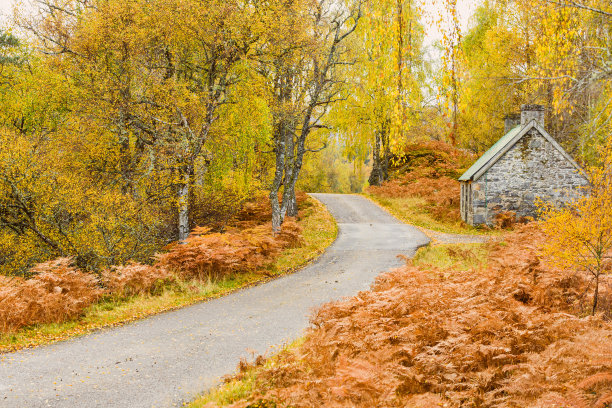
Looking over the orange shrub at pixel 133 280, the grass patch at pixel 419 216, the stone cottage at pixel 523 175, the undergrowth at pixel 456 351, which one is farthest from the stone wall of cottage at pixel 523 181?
the orange shrub at pixel 133 280

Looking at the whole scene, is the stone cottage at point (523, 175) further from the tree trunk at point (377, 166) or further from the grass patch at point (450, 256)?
the tree trunk at point (377, 166)

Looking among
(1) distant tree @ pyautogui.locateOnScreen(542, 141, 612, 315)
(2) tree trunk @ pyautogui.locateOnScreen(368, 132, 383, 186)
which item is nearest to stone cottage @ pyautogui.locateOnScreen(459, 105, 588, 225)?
(2) tree trunk @ pyautogui.locateOnScreen(368, 132, 383, 186)

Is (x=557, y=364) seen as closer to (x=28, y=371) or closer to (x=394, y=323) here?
(x=394, y=323)

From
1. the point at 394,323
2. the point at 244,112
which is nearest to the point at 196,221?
the point at 244,112

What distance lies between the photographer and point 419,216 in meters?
26.9

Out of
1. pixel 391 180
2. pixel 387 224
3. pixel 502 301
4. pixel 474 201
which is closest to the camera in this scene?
pixel 502 301

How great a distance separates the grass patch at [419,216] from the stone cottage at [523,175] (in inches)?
30.0

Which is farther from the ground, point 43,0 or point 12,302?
point 43,0

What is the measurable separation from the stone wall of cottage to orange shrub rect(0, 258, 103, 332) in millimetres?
19006

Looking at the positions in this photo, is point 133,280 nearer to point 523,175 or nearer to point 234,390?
point 234,390

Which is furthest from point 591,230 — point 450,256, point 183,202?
point 183,202

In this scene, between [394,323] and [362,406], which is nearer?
[362,406]

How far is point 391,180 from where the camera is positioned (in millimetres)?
36594

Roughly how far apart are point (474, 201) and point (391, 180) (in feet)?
44.8
